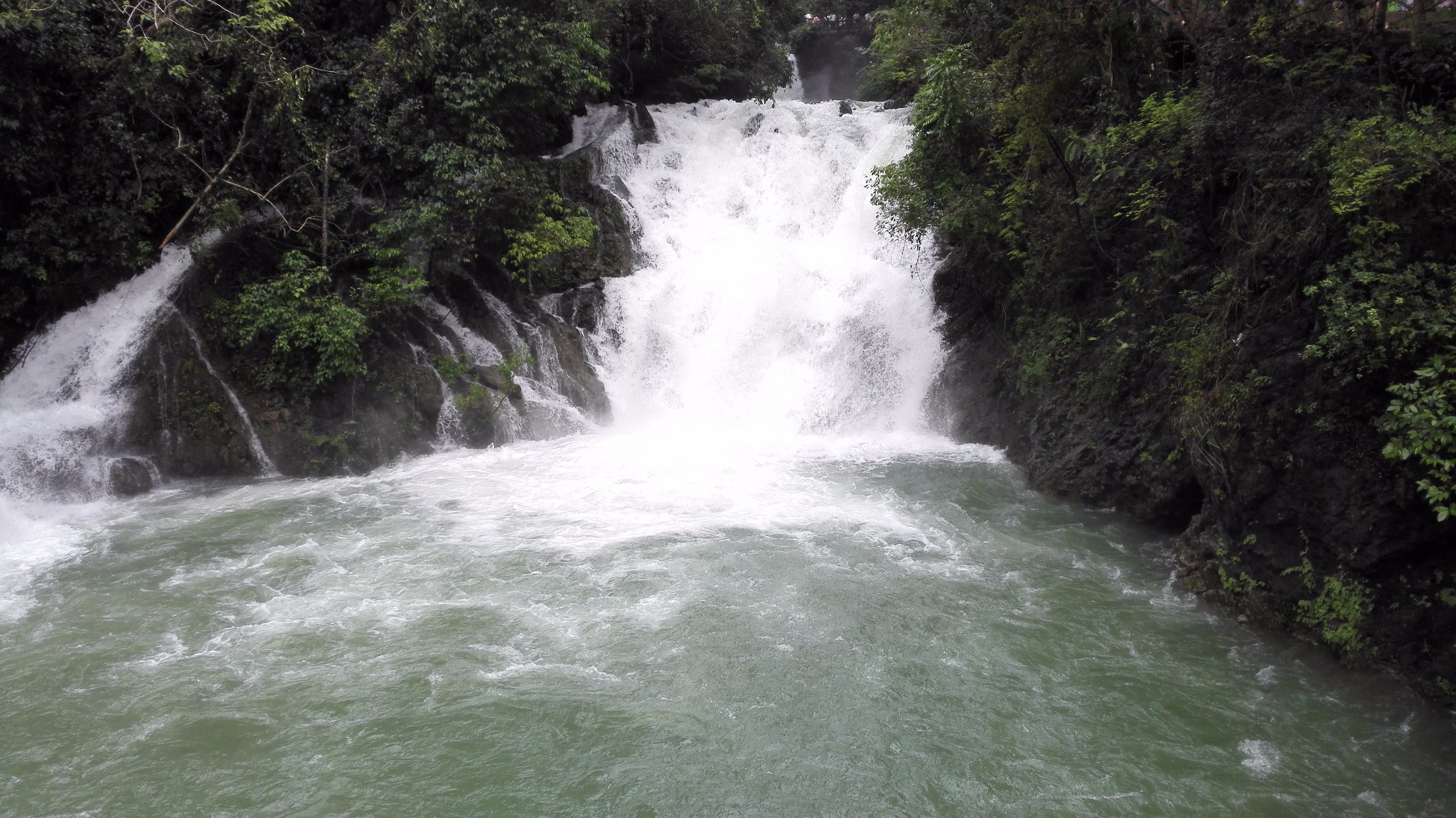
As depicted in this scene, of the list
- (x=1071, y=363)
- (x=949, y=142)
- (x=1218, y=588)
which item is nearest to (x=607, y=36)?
(x=949, y=142)

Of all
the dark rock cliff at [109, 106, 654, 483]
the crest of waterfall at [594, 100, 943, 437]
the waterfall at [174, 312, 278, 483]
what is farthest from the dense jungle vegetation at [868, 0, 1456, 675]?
the waterfall at [174, 312, 278, 483]

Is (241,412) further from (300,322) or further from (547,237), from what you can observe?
(547,237)

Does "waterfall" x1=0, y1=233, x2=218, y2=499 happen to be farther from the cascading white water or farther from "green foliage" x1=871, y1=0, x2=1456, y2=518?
"green foliage" x1=871, y1=0, x2=1456, y2=518

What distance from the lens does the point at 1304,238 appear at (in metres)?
6.52

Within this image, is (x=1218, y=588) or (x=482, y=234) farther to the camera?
(x=482, y=234)

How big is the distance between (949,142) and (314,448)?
9.84m

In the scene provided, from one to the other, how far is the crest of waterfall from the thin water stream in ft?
6.39

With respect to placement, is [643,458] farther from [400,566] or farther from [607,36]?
[607,36]

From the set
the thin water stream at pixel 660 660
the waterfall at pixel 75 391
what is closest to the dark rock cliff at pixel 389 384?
the waterfall at pixel 75 391

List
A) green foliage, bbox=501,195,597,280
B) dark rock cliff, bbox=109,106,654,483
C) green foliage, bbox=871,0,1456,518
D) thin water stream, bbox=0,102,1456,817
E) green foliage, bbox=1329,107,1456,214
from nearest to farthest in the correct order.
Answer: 1. thin water stream, bbox=0,102,1456,817
2. green foliage, bbox=1329,107,1456,214
3. green foliage, bbox=871,0,1456,518
4. dark rock cliff, bbox=109,106,654,483
5. green foliage, bbox=501,195,597,280

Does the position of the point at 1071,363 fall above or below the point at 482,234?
below

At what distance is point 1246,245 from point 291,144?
12.2 m

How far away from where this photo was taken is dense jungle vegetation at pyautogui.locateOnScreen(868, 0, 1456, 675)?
561 cm

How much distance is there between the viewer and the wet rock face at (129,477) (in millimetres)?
10344
